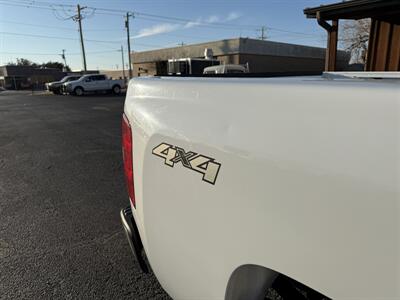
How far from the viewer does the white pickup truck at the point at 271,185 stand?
785 millimetres

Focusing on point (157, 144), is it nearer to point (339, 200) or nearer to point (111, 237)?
point (339, 200)

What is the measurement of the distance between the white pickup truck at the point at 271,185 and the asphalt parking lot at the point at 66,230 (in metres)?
1.32

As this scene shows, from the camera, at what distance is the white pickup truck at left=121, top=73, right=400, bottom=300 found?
0.78 m

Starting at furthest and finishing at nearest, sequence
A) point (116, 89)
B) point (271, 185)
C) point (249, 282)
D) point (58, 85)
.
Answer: point (58, 85), point (116, 89), point (249, 282), point (271, 185)

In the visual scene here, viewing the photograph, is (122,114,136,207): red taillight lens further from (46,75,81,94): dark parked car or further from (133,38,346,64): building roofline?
(46,75,81,94): dark parked car

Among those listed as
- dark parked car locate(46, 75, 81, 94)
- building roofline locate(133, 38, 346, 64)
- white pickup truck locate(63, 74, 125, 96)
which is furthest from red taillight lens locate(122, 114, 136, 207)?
dark parked car locate(46, 75, 81, 94)

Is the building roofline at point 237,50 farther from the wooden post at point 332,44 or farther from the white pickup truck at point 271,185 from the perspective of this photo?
the white pickup truck at point 271,185

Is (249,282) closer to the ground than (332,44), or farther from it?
closer to the ground

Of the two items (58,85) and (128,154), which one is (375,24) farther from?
(58,85)

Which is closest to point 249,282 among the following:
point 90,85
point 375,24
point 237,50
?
point 375,24

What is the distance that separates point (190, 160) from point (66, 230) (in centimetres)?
265

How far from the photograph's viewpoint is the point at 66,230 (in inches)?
130

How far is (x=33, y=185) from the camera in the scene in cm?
469

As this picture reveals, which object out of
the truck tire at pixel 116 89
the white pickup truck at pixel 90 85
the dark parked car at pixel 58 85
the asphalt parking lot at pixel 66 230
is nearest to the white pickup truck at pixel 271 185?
the asphalt parking lot at pixel 66 230
